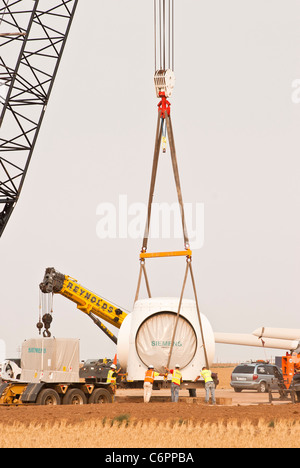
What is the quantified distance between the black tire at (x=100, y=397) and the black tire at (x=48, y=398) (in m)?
1.77

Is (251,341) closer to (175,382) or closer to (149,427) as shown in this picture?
(175,382)

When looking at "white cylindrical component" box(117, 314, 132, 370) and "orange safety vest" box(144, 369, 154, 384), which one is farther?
"white cylindrical component" box(117, 314, 132, 370)

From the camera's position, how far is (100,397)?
33.4 m

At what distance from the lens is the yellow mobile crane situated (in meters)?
45.7

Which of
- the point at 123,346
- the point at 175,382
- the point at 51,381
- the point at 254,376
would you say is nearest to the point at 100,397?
the point at 51,381

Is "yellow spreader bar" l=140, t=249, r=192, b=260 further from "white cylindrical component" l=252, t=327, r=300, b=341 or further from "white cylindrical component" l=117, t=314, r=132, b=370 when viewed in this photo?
"white cylindrical component" l=252, t=327, r=300, b=341

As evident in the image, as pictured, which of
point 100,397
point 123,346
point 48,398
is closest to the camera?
point 48,398

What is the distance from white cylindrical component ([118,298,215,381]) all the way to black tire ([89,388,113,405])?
121 cm

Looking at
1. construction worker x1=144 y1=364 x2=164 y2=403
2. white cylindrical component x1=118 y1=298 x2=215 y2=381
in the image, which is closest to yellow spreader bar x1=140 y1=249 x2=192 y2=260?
white cylindrical component x1=118 y1=298 x2=215 y2=381

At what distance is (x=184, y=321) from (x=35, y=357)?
5.99m

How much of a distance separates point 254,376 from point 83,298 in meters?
10.5

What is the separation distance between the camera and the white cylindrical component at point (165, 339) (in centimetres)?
3362
